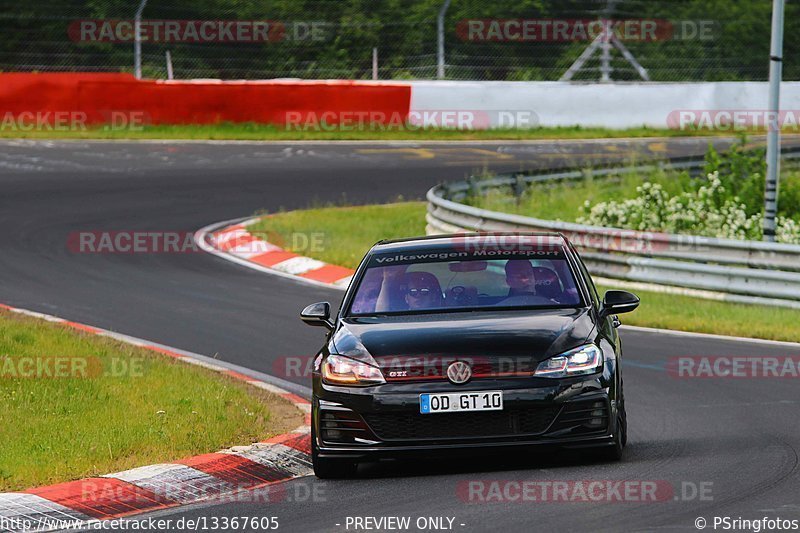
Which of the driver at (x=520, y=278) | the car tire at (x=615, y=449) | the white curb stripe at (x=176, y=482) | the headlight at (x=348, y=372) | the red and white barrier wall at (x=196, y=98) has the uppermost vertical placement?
the red and white barrier wall at (x=196, y=98)

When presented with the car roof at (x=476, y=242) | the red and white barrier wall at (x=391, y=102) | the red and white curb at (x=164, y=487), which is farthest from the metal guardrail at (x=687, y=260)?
the red and white barrier wall at (x=391, y=102)

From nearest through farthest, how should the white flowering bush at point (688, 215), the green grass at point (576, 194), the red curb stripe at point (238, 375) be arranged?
the red curb stripe at point (238, 375), the white flowering bush at point (688, 215), the green grass at point (576, 194)

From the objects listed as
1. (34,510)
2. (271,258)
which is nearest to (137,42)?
(271,258)

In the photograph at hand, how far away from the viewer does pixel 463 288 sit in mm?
9062

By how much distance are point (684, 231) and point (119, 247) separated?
8.10 meters

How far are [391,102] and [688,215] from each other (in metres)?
12.2

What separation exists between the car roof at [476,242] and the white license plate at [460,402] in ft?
4.93

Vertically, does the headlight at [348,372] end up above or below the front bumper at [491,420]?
above

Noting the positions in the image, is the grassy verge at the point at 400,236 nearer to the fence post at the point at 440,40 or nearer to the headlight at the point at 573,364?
the headlight at the point at 573,364

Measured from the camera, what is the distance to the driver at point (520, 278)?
8.98 m

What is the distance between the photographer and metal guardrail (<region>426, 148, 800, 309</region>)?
16.1m

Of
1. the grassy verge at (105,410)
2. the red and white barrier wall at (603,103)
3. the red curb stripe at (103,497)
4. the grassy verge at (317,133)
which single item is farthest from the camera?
the red and white barrier wall at (603,103)

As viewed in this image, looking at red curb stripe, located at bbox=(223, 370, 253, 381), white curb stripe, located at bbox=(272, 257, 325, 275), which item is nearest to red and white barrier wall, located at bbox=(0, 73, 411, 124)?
white curb stripe, located at bbox=(272, 257, 325, 275)

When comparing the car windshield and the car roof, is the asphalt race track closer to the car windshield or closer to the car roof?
the car windshield
